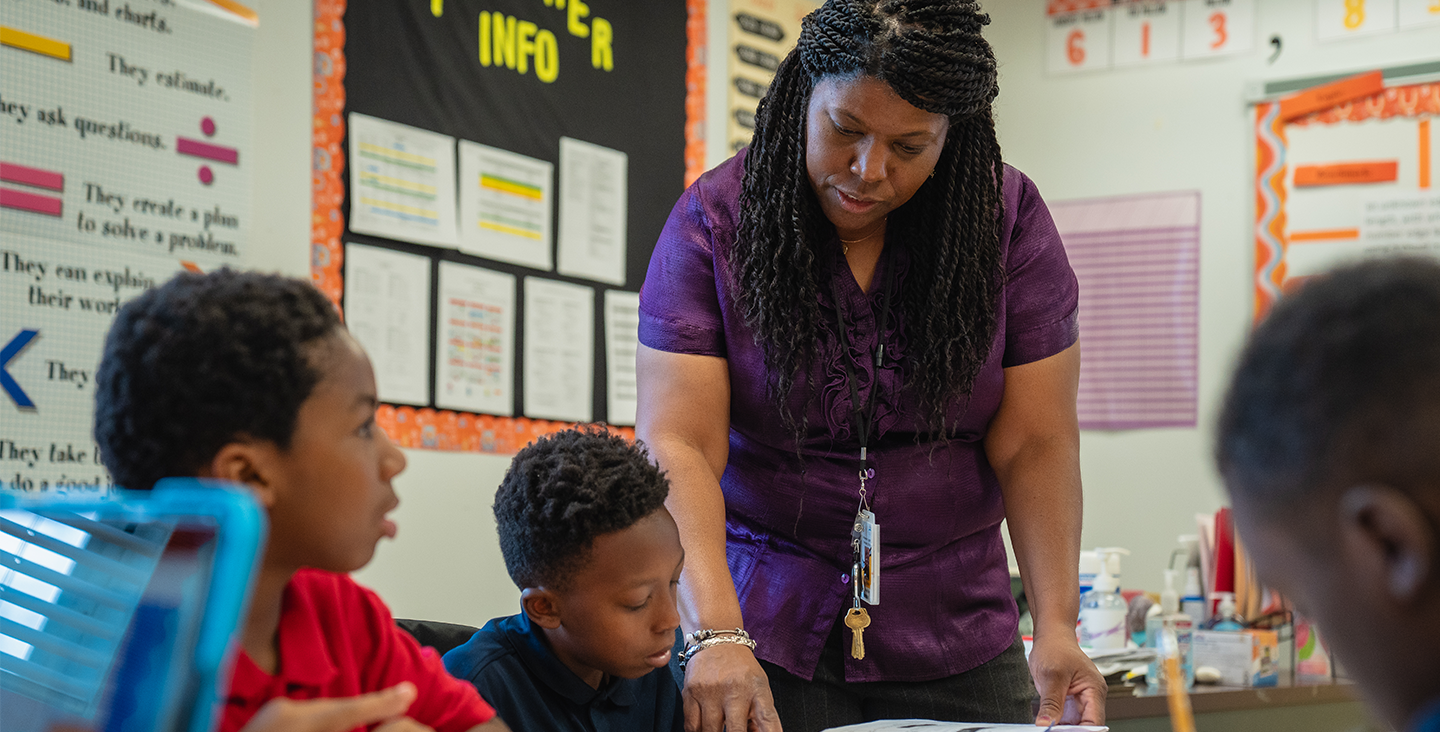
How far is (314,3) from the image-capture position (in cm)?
238

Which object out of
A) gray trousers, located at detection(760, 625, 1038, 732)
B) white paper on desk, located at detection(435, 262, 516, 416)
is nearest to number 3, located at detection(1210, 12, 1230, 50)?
white paper on desk, located at detection(435, 262, 516, 416)

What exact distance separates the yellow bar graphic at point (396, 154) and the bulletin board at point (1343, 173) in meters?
2.21

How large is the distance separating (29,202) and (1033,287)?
60.3 inches

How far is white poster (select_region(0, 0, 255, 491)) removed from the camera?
196 centimetres

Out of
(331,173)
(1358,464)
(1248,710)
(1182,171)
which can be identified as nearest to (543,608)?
(1358,464)

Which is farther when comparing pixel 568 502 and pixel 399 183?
pixel 399 183

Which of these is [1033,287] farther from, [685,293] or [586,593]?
[586,593]

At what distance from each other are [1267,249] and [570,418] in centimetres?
196

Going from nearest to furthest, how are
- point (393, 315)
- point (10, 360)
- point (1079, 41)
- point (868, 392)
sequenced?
1. point (868, 392)
2. point (10, 360)
3. point (393, 315)
4. point (1079, 41)

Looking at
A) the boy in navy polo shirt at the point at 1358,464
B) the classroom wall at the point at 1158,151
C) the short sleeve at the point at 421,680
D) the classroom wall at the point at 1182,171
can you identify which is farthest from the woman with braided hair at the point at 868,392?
the classroom wall at the point at 1182,171

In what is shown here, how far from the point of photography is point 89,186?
6.70 ft

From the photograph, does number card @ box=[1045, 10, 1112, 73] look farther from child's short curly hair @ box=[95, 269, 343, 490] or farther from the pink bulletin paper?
child's short curly hair @ box=[95, 269, 343, 490]

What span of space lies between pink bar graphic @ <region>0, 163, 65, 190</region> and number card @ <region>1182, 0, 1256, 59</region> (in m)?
2.89

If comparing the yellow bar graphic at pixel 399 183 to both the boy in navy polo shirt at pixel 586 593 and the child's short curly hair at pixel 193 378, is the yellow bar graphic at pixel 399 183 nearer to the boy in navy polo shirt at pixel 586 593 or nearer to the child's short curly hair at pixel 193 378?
the boy in navy polo shirt at pixel 586 593
